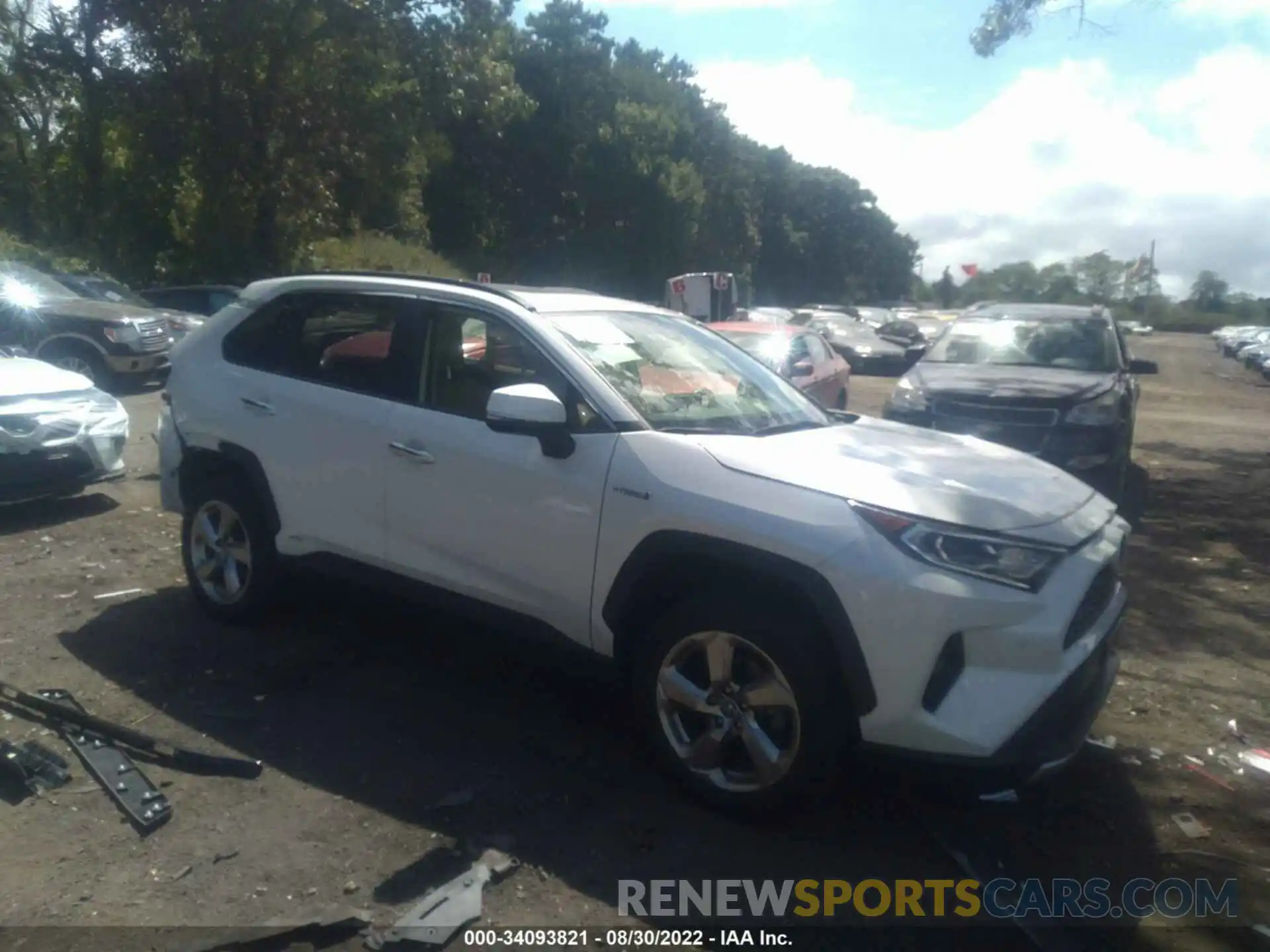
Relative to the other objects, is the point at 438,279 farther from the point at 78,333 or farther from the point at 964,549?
the point at 78,333

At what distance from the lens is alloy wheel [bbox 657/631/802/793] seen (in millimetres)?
3824

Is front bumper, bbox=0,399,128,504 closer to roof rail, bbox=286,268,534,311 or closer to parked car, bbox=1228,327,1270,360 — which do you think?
roof rail, bbox=286,268,534,311

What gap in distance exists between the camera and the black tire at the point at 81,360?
15.3m

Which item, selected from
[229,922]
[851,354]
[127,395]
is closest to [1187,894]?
[229,922]

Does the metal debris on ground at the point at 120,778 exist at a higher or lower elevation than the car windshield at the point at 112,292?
lower

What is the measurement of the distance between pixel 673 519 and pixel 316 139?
22544 millimetres

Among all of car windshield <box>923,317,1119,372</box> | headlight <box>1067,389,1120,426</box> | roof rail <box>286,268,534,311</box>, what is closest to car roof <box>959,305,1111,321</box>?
car windshield <box>923,317,1119,372</box>

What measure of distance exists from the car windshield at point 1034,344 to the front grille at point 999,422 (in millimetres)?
1201

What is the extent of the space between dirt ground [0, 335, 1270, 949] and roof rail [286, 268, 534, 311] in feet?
4.62

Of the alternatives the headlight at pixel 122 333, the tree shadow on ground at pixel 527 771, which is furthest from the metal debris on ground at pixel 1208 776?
the headlight at pixel 122 333

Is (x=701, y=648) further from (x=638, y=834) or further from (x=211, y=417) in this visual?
(x=211, y=417)

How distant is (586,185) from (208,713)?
42.7 metres

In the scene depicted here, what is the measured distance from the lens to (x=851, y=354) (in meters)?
26.9

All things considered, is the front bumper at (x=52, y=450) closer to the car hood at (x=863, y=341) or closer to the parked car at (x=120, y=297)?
the parked car at (x=120, y=297)
